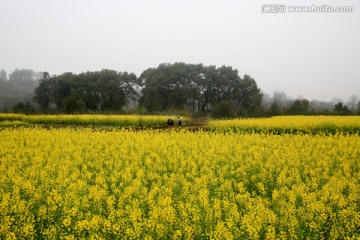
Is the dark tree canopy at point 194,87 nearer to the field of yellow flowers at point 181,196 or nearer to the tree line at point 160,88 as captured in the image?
the tree line at point 160,88

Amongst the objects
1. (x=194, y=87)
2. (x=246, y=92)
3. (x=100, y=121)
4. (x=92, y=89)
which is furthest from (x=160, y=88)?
(x=100, y=121)

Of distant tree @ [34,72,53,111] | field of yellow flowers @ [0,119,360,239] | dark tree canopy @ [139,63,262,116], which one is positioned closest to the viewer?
field of yellow flowers @ [0,119,360,239]

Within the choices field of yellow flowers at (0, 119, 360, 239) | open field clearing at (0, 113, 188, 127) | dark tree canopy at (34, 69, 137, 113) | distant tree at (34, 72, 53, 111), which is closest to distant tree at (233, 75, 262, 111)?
dark tree canopy at (34, 69, 137, 113)

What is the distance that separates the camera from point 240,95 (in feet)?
201

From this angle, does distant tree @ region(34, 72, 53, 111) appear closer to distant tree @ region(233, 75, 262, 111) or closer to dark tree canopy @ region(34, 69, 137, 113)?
dark tree canopy @ region(34, 69, 137, 113)

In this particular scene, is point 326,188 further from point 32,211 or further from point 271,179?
point 32,211

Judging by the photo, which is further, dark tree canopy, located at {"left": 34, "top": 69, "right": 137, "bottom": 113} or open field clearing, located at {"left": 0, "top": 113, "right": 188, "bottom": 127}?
dark tree canopy, located at {"left": 34, "top": 69, "right": 137, "bottom": 113}

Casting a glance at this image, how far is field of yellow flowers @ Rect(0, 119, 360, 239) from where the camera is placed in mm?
4957

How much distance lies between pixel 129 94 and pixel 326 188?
61.3m

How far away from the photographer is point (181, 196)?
6715 mm

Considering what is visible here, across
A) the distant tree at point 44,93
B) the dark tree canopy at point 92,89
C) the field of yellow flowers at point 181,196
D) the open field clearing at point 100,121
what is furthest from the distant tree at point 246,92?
the field of yellow flowers at point 181,196

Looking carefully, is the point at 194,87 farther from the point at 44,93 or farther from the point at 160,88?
the point at 44,93

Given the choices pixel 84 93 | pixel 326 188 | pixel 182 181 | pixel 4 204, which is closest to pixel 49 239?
→ pixel 4 204

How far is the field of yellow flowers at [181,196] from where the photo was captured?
4.96m
